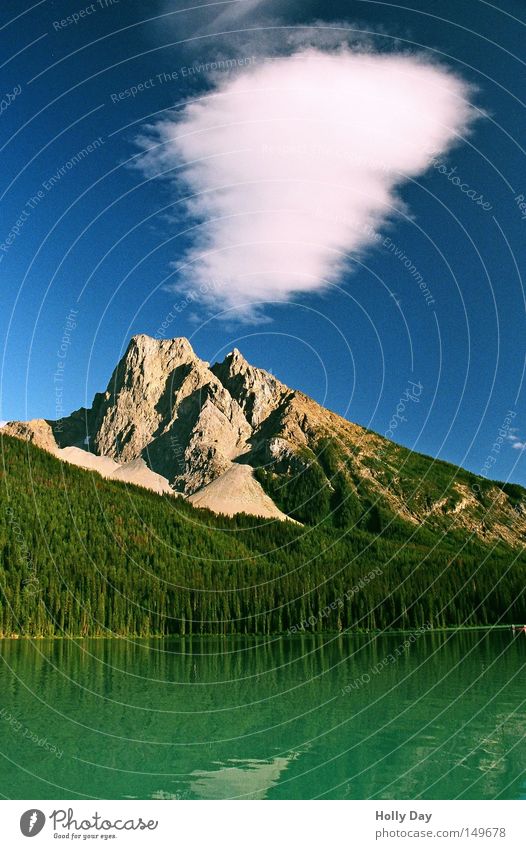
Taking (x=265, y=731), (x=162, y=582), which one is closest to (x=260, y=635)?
(x=162, y=582)

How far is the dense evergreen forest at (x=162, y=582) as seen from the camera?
120 m

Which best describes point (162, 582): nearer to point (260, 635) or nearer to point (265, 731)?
point (260, 635)

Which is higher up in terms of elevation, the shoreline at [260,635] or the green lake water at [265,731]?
the shoreline at [260,635]

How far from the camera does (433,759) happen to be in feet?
94.6

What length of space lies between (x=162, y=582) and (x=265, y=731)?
353 feet
